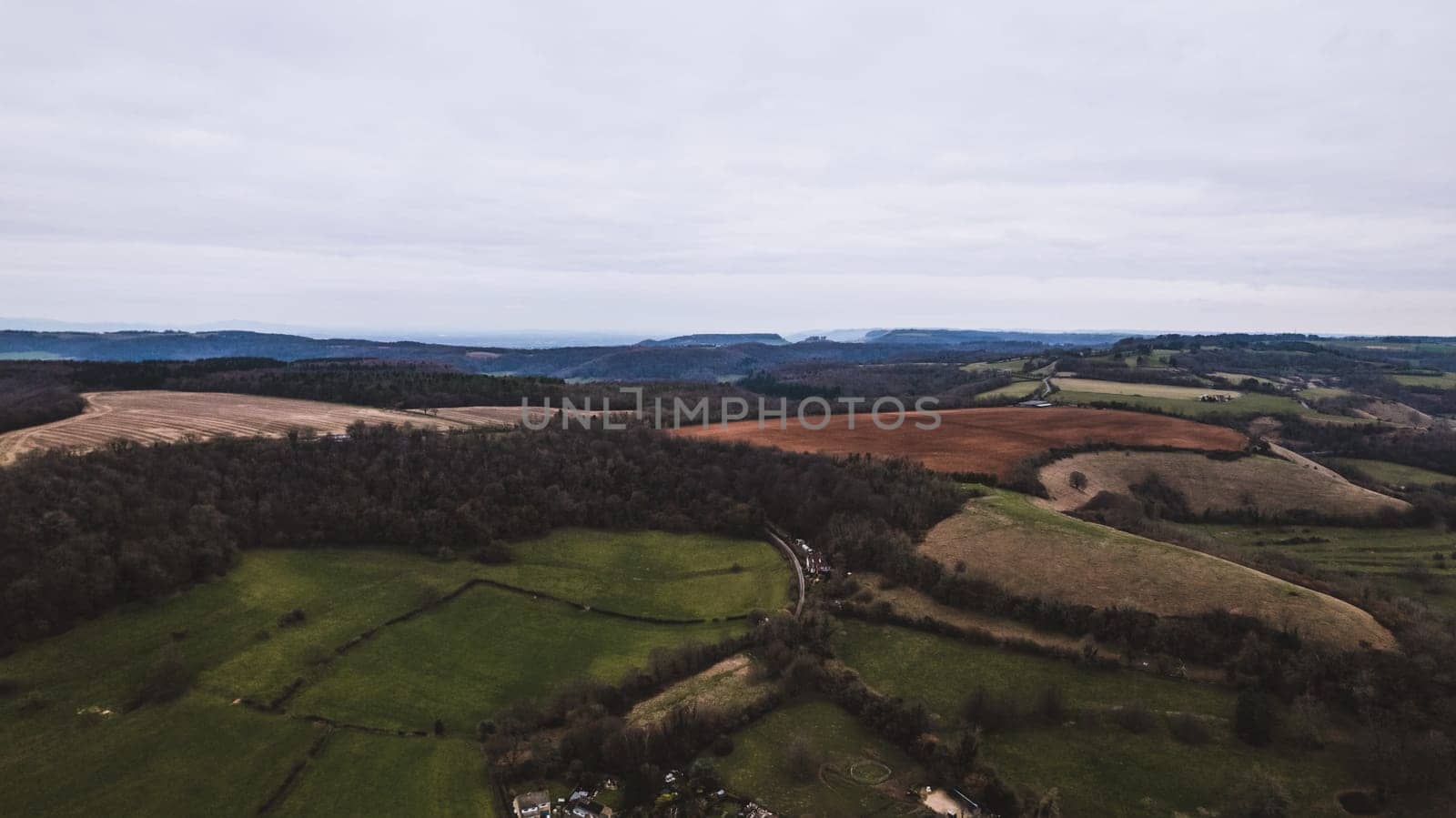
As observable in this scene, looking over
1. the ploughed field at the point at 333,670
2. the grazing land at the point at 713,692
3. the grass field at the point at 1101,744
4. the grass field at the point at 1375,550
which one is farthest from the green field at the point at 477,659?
the grass field at the point at 1375,550

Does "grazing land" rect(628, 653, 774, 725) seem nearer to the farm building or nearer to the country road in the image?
the farm building

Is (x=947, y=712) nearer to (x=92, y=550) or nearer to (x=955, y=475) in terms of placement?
(x=955, y=475)

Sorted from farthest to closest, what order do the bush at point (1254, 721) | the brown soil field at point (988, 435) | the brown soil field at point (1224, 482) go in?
the brown soil field at point (988, 435) < the brown soil field at point (1224, 482) < the bush at point (1254, 721)

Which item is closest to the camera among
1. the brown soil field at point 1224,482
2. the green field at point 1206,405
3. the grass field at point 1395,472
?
the brown soil field at point 1224,482

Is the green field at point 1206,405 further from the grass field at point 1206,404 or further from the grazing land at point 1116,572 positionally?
the grazing land at point 1116,572

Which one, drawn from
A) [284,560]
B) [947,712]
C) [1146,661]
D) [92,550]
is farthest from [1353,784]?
Result: [92,550]

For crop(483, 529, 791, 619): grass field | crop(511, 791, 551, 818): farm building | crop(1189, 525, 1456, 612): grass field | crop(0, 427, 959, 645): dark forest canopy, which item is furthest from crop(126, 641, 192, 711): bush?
crop(1189, 525, 1456, 612): grass field
